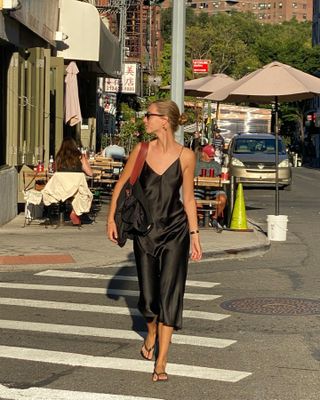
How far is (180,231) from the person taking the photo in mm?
7176

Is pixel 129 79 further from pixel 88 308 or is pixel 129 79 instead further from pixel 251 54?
pixel 251 54

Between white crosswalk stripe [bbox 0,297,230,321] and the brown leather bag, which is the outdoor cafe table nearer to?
white crosswalk stripe [bbox 0,297,230,321]

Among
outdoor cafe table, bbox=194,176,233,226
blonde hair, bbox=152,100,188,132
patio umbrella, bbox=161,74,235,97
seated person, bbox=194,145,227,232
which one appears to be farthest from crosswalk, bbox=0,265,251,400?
patio umbrella, bbox=161,74,235,97

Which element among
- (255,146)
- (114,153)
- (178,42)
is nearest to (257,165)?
(255,146)

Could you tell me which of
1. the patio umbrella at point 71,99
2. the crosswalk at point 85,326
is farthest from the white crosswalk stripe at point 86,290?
the patio umbrella at point 71,99

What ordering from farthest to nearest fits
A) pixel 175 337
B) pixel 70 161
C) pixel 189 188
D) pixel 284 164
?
pixel 284 164 → pixel 70 161 → pixel 175 337 → pixel 189 188

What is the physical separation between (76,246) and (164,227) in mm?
8002

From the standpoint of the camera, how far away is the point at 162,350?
7051 mm

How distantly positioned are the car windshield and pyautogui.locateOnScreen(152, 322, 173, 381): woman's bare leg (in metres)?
25.9

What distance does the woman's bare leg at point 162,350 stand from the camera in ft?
23.0

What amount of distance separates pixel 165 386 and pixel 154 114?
1894 mm

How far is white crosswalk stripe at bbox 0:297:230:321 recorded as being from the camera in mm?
9805

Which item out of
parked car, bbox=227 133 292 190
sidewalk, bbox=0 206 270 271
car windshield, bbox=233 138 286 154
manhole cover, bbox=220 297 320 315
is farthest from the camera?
car windshield, bbox=233 138 286 154

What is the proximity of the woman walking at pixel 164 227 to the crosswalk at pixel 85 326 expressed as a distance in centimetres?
44
